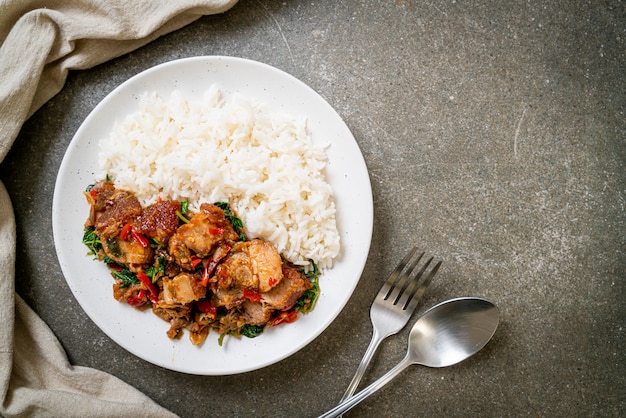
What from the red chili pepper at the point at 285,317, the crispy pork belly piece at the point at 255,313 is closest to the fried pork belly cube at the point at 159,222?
the crispy pork belly piece at the point at 255,313

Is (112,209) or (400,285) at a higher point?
(112,209)

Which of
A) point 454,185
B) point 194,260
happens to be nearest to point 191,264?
point 194,260

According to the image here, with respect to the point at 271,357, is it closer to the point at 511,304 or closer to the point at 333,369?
the point at 333,369

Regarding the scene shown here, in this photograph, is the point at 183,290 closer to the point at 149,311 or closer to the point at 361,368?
the point at 149,311

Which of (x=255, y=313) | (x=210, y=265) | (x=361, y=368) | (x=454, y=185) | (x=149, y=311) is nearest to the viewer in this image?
(x=210, y=265)

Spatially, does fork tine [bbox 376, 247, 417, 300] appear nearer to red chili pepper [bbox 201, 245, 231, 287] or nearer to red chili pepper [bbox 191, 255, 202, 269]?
red chili pepper [bbox 201, 245, 231, 287]

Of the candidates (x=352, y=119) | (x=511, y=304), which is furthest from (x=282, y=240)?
(x=511, y=304)

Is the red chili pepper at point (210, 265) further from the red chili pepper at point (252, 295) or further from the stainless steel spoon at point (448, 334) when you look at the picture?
the stainless steel spoon at point (448, 334)
